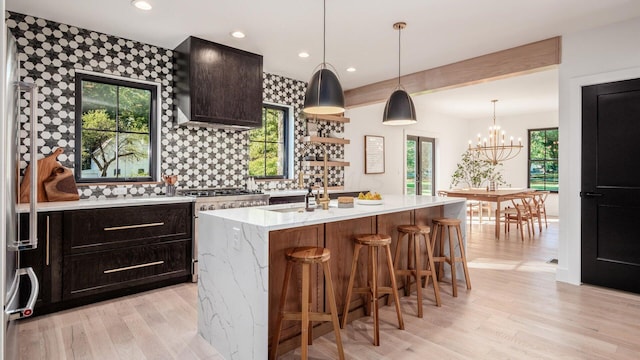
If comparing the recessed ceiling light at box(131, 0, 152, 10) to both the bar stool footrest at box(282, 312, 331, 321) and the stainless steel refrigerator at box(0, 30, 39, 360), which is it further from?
the bar stool footrest at box(282, 312, 331, 321)

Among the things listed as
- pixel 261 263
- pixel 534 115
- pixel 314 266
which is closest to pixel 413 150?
pixel 534 115

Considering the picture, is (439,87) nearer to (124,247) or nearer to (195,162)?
(195,162)

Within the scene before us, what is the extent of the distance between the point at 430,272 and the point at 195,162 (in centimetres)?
294

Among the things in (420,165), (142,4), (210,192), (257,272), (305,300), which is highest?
(142,4)

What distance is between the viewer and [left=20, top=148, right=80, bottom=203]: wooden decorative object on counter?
313 cm

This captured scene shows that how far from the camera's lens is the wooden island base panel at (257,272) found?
2.00 metres

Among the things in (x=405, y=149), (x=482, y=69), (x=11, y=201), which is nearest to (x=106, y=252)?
(x=11, y=201)

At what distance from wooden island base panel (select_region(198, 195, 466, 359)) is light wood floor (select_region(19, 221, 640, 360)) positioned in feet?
0.54

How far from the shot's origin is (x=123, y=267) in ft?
10.6

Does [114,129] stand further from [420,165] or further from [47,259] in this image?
[420,165]

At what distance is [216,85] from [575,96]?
386 cm

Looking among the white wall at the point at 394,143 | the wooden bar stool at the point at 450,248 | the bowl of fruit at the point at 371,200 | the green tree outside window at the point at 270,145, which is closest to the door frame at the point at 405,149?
the white wall at the point at 394,143

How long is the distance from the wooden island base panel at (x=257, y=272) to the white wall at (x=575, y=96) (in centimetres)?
225

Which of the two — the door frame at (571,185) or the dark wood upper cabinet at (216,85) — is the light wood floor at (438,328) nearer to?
the door frame at (571,185)
